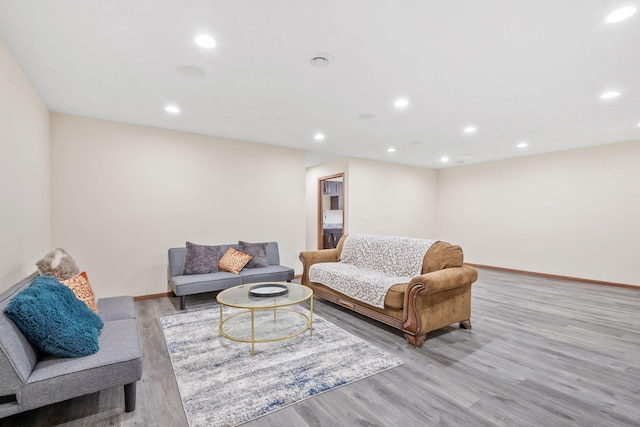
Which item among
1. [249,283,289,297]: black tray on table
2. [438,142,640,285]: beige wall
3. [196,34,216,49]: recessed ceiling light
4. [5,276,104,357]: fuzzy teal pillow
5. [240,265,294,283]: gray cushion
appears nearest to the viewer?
[5,276,104,357]: fuzzy teal pillow

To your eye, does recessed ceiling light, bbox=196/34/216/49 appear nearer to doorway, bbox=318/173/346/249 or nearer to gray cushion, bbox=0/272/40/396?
gray cushion, bbox=0/272/40/396

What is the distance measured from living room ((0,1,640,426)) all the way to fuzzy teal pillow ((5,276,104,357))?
778 millimetres

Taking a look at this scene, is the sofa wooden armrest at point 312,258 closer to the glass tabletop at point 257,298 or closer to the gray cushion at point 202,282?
the gray cushion at point 202,282

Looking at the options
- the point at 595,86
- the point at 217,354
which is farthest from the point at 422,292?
the point at 595,86

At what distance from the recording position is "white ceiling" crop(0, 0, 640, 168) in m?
1.86

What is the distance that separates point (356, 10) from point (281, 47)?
66 cm

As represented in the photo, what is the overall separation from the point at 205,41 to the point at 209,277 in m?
2.82

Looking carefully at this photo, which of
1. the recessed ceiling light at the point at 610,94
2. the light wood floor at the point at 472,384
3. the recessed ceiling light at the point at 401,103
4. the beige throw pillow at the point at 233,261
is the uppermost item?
the recessed ceiling light at the point at 610,94

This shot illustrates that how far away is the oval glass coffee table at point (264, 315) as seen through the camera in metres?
2.71

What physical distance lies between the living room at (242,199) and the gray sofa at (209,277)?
340 mm

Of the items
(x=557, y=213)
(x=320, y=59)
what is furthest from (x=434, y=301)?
(x=557, y=213)

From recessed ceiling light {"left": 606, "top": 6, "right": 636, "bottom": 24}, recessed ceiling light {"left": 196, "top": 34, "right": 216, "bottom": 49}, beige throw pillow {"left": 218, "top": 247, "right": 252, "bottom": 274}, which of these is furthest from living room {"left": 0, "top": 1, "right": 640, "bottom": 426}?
recessed ceiling light {"left": 606, "top": 6, "right": 636, "bottom": 24}

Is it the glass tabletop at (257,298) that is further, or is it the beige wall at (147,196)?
the beige wall at (147,196)

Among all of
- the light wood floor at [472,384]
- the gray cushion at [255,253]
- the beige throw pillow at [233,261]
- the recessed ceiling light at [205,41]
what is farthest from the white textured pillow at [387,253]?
the recessed ceiling light at [205,41]
